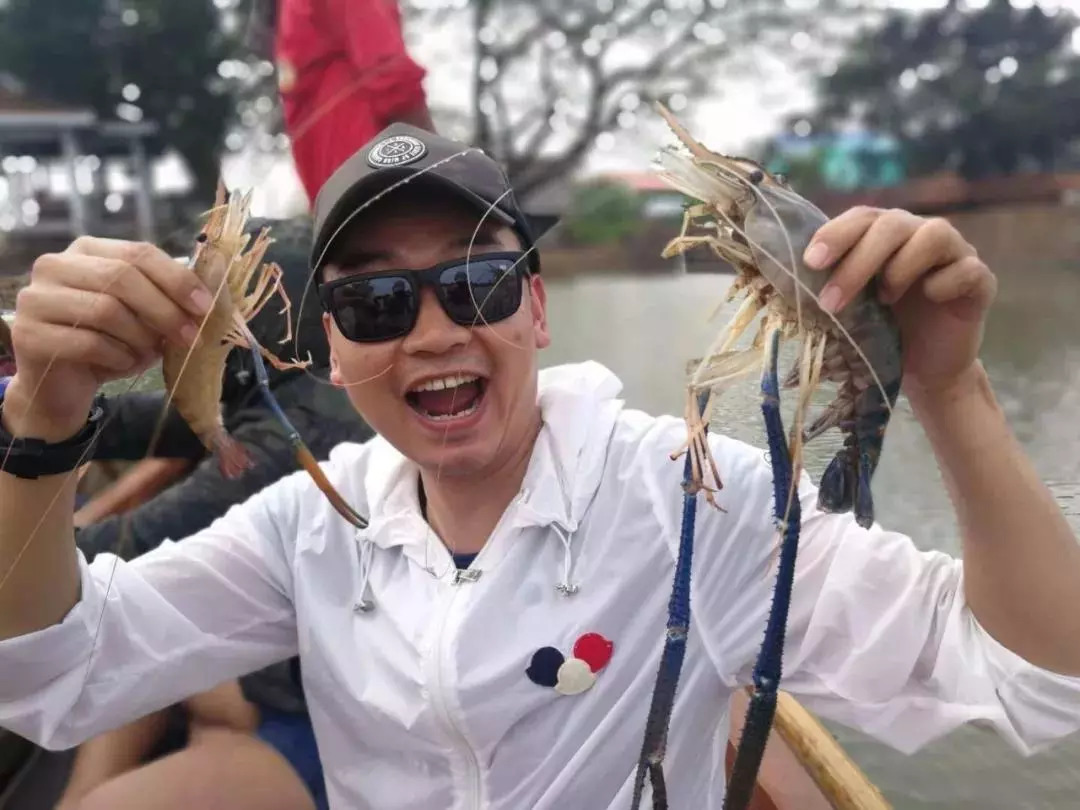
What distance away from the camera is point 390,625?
126cm

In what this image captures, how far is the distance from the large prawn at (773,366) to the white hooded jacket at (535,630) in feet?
0.65

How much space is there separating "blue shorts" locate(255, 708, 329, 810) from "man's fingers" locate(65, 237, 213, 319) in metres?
0.98

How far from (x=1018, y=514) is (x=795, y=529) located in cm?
27

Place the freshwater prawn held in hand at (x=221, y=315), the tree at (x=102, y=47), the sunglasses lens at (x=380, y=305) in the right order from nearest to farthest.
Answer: the freshwater prawn held in hand at (x=221, y=315) → the sunglasses lens at (x=380, y=305) → the tree at (x=102, y=47)

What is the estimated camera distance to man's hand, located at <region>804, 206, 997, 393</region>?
0.82 meters

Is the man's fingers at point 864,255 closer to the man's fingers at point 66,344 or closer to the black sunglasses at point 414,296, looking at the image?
the black sunglasses at point 414,296

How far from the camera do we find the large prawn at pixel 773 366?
0.85 metres

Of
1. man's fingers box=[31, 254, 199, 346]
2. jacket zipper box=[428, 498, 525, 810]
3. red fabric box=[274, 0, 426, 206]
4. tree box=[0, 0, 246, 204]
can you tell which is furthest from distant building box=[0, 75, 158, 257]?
tree box=[0, 0, 246, 204]

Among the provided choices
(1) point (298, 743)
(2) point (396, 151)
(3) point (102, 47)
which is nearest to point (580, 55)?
(2) point (396, 151)

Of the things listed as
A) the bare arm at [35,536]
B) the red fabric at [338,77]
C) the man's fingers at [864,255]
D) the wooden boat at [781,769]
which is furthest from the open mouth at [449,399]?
the red fabric at [338,77]

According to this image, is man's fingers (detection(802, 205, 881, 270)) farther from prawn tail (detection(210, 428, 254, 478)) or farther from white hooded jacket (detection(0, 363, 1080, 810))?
prawn tail (detection(210, 428, 254, 478))

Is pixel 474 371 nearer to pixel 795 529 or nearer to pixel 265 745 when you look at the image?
pixel 795 529

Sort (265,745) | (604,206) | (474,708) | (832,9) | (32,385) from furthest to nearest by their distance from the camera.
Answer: (832,9)
(265,745)
(604,206)
(474,708)
(32,385)

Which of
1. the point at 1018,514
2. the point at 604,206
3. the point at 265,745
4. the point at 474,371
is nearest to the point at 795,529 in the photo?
the point at 1018,514
